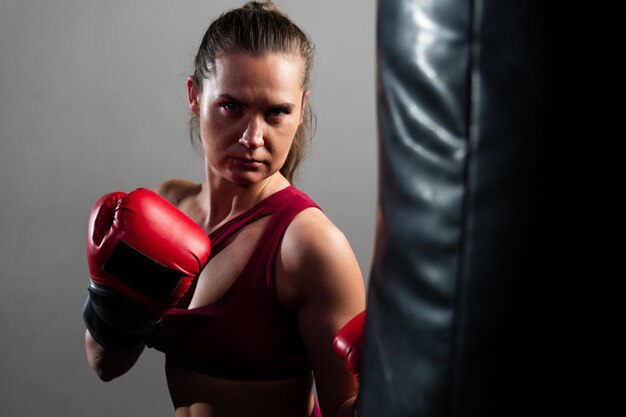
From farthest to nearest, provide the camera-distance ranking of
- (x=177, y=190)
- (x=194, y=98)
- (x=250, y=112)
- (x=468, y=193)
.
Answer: (x=177, y=190) → (x=194, y=98) → (x=250, y=112) → (x=468, y=193)

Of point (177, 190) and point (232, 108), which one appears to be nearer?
point (232, 108)

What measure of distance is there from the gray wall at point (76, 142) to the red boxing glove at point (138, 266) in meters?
1.33

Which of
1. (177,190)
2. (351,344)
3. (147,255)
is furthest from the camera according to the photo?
(177,190)

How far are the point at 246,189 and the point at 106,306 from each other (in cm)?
34

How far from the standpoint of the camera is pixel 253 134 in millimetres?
1105

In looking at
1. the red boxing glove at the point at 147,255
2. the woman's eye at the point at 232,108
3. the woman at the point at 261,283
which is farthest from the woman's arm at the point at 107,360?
the woman's eye at the point at 232,108

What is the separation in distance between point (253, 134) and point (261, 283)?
236 millimetres

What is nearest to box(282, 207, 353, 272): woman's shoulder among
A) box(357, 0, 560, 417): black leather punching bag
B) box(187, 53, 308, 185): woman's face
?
box(187, 53, 308, 185): woman's face

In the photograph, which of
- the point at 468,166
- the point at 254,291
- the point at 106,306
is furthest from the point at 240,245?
the point at 468,166

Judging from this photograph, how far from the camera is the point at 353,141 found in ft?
8.09

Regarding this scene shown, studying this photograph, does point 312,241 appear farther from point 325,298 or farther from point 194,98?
point 194,98

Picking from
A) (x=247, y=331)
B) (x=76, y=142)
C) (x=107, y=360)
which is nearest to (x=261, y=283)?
(x=247, y=331)

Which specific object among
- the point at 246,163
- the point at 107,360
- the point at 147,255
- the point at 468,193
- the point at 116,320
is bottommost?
the point at 107,360

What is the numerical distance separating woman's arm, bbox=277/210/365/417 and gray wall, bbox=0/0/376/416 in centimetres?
135
